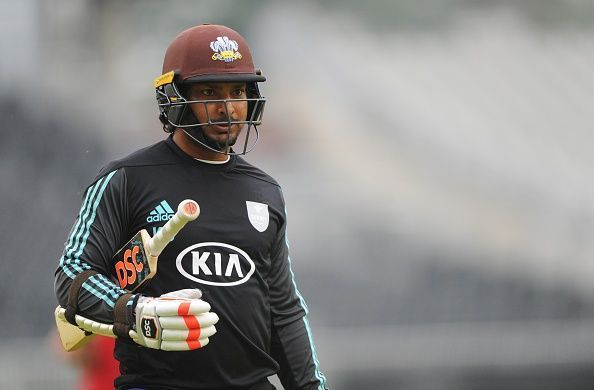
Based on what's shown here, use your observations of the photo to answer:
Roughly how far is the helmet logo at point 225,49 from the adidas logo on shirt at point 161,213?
0.39 meters

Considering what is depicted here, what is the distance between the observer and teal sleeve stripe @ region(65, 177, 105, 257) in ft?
8.20

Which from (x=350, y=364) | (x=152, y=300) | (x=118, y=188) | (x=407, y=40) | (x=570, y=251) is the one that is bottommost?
(x=350, y=364)

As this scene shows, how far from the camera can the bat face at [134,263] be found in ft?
7.97

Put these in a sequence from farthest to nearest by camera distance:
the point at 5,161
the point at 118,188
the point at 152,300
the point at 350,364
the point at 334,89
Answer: the point at 334,89
the point at 5,161
the point at 350,364
the point at 118,188
the point at 152,300

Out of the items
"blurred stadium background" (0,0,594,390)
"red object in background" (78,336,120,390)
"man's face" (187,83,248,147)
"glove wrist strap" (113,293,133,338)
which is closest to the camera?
"glove wrist strap" (113,293,133,338)

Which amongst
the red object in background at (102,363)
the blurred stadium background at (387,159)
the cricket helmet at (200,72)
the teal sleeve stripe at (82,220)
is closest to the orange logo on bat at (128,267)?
the teal sleeve stripe at (82,220)

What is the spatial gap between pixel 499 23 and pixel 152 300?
5651 millimetres

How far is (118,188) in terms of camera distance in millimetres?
2547

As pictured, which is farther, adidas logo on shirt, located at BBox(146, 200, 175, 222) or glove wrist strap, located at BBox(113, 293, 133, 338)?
adidas logo on shirt, located at BBox(146, 200, 175, 222)

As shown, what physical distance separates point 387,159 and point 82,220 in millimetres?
4745

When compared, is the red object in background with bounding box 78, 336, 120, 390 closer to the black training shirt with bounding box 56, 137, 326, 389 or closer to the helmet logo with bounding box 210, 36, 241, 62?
the black training shirt with bounding box 56, 137, 326, 389

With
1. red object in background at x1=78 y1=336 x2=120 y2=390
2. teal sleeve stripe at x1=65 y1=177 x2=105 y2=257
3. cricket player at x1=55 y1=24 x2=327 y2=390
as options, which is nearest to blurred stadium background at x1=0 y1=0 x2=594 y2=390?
red object in background at x1=78 y1=336 x2=120 y2=390

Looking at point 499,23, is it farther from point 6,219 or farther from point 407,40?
point 6,219

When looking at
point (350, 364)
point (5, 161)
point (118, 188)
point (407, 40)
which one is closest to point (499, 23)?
Answer: point (407, 40)
